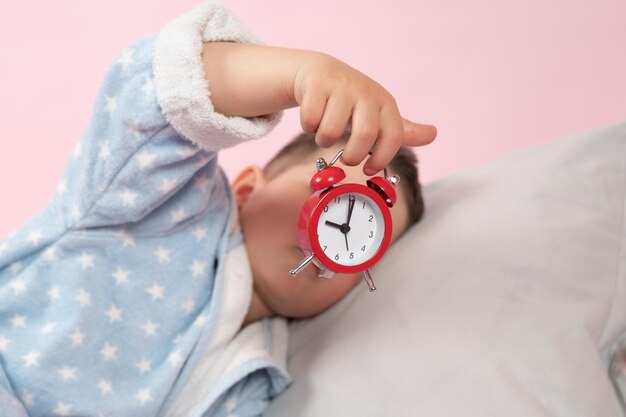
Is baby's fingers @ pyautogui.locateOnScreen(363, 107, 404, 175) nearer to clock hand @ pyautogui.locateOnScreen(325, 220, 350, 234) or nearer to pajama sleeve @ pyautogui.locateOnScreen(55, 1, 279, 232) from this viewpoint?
clock hand @ pyautogui.locateOnScreen(325, 220, 350, 234)

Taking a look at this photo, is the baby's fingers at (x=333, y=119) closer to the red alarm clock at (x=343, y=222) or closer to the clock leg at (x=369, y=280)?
the red alarm clock at (x=343, y=222)

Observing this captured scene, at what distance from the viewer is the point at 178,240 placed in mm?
865

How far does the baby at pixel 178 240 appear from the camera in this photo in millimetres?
682

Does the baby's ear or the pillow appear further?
the baby's ear

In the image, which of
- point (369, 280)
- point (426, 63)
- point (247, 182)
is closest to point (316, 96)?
point (369, 280)

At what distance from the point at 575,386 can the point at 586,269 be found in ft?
0.61

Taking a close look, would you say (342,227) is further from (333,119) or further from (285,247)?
(285,247)

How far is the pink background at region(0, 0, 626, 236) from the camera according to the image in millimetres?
1435

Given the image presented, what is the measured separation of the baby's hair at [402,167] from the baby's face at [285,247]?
0.02 metres

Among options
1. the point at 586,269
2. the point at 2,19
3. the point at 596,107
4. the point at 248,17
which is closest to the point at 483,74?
the point at 596,107

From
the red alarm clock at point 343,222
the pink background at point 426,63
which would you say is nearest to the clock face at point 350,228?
the red alarm clock at point 343,222

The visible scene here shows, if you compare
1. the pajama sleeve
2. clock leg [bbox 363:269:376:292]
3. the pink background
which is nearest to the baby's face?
the pajama sleeve

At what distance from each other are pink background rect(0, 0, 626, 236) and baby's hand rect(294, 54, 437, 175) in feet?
2.71

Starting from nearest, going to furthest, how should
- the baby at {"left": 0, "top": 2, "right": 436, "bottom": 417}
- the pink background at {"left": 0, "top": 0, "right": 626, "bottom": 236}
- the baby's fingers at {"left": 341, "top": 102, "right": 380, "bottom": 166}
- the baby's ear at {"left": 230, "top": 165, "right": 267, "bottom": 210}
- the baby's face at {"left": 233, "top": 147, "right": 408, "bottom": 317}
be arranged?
the baby's fingers at {"left": 341, "top": 102, "right": 380, "bottom": 166}
the baby at {"left": 0, "top": 2, "right": 436, "bottom": 417}
the baby's face at {"left": 233, "top": 147, "right": 408, "bottom": 317}
the baby's ear at {"left": 230, "top": 165, "right": 267, "bottom": 210}
the pink background at {"left": 0, "top": 0, "right": 626, "bottom": 236}
